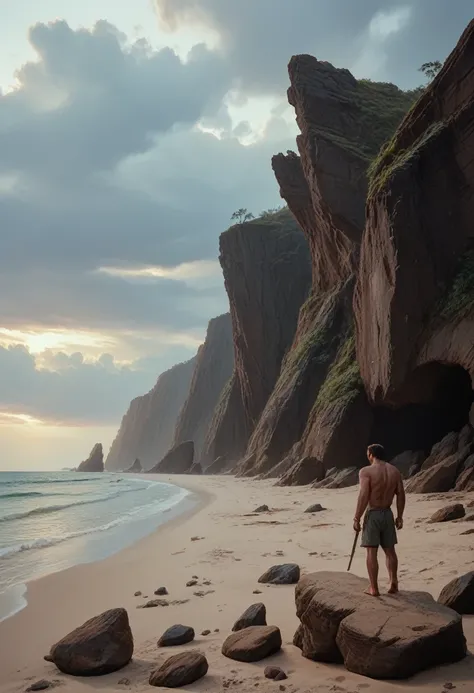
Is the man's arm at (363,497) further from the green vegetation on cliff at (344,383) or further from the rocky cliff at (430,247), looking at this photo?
the green vegetation on cliff at (344,383)

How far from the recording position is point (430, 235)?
21219 mm

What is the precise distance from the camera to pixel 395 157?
24.5m

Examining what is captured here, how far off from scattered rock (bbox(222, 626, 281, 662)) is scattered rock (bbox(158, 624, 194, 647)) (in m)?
0.59

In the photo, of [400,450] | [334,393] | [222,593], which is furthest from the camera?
[334,393]

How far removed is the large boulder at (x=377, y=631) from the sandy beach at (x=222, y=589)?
0.11m

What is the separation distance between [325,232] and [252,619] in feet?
123

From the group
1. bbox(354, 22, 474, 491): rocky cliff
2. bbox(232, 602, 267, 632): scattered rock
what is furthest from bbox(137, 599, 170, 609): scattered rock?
bbox(354, 22, 474, 491): rocky cliff

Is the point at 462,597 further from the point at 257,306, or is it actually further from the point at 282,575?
the point at 257,306

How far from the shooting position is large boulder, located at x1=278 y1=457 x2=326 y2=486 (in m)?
26.7

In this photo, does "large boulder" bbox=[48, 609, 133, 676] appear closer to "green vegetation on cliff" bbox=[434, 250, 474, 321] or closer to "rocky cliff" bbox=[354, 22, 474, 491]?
"rocky cliff" bbox=[354, 22, 474, 491]

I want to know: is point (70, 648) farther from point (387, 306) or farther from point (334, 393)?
point (334, 393)

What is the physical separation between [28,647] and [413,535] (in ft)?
21.9

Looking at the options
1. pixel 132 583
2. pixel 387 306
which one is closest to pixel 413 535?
pixel 132 583

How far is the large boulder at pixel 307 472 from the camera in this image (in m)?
26.7
